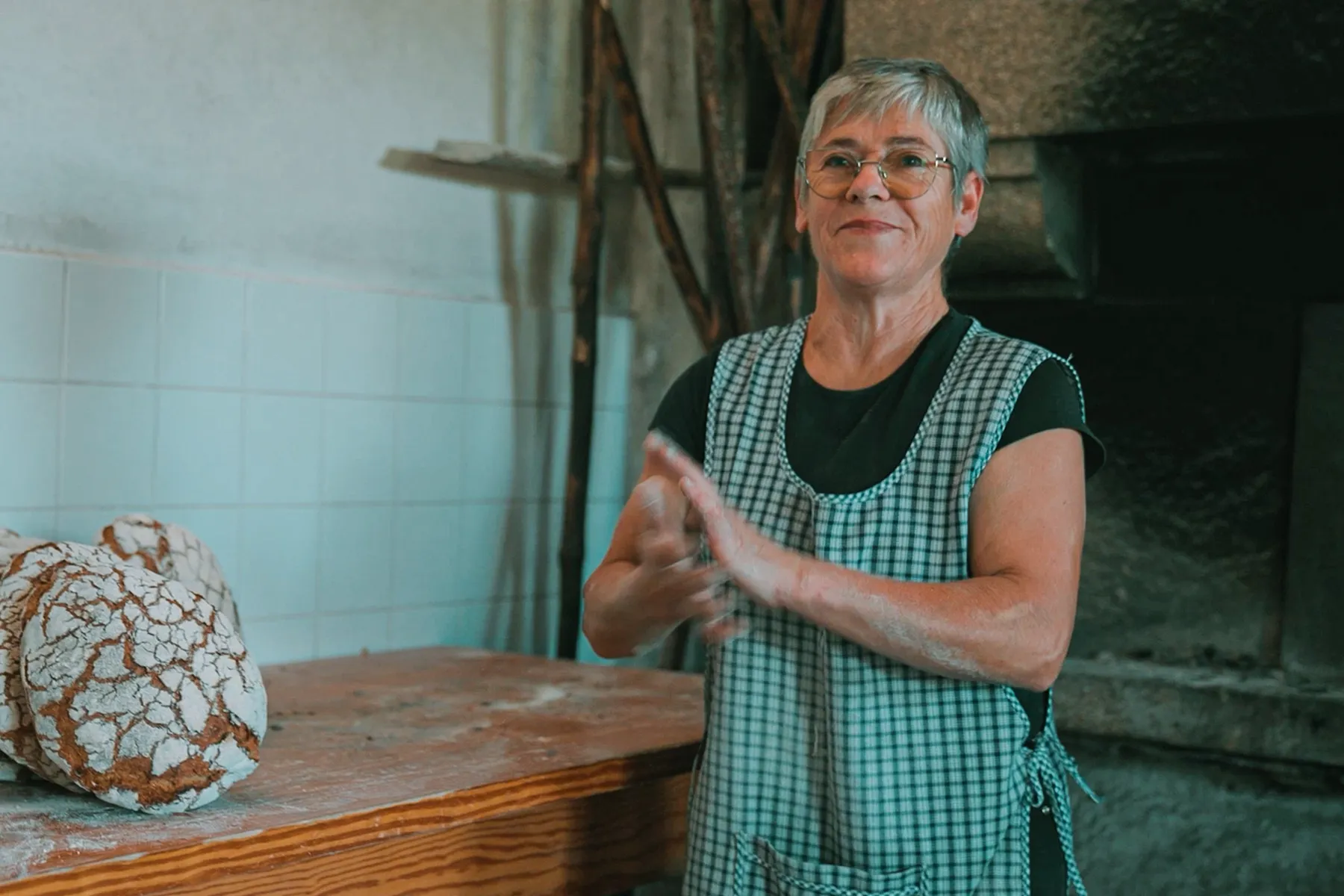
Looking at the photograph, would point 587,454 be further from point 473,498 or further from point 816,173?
point 816,173

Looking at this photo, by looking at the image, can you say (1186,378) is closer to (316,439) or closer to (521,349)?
(521,349)

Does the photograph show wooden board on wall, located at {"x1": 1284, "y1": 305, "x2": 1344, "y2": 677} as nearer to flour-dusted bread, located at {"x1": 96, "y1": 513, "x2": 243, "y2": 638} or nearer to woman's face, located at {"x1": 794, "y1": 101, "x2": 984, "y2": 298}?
woman's face, located at {"x1": 794, "y1": 101, "x2": 984, "y2": 298}

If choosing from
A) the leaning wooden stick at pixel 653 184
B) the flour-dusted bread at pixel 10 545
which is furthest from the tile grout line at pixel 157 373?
the leaning wooden stick at pixel 653 184

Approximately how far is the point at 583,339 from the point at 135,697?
1.55m

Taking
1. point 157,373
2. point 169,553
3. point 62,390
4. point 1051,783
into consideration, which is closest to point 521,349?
point 157,373

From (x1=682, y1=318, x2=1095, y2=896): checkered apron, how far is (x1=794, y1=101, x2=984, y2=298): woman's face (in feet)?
0.37

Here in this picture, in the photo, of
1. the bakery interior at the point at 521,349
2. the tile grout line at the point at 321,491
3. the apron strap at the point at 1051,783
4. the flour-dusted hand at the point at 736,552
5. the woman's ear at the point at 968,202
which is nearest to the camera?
the flour-dusted hand at the point at 736,552

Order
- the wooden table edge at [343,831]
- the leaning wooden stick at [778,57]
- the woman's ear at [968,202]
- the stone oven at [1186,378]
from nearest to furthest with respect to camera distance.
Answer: the wooden table edge at [343,831] → the woman's ear at [968,202] → the stone oven at [1186,378] → the leaning wooden stick at [778,57]

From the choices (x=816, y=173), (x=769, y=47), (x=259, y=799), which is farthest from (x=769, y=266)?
(x=259, y=799)

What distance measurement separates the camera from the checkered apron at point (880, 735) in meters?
1.43

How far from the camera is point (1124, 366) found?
233 cm

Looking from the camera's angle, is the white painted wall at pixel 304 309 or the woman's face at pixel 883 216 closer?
the woman's face at pixel 883 216

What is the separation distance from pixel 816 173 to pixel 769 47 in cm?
110

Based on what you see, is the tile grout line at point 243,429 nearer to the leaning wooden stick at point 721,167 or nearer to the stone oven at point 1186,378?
the leaning wooden stick at point 721,167
